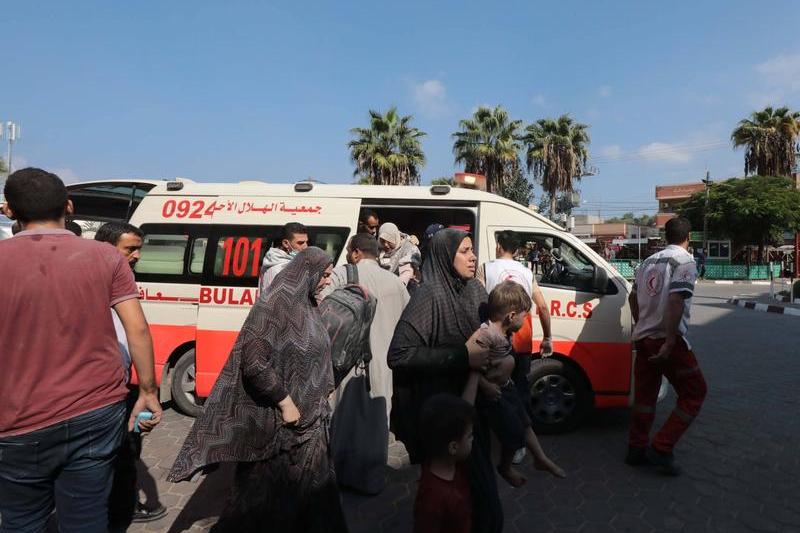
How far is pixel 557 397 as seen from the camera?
4.95 meters

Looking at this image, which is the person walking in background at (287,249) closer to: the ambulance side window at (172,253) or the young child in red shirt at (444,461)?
the ambulance side window at (172,253)

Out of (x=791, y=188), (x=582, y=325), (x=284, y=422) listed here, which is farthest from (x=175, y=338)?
(x=791, y=188)

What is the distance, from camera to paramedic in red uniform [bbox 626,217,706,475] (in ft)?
12.8

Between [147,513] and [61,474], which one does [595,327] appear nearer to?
[147,513]

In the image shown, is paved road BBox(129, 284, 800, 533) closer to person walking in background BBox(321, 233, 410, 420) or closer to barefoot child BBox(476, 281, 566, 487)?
person walking in background BBox(321, 233, 410, 420)

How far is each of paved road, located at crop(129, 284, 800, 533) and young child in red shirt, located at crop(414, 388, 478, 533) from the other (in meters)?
1.28

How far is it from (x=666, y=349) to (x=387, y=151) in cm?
2474

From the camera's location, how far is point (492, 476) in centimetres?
251

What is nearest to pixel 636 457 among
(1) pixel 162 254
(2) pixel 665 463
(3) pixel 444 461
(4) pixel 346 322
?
(2) pixel 665 463

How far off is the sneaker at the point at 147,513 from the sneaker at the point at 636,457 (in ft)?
12.1

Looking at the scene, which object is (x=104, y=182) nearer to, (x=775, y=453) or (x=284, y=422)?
(x=284, y=422)

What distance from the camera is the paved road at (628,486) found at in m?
3.41

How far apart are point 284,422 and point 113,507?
172 cm

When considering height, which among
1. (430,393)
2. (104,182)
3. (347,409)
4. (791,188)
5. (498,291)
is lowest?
(347,409)
